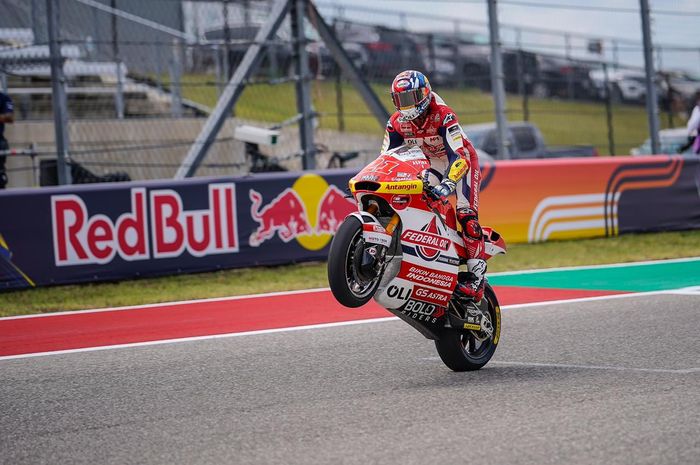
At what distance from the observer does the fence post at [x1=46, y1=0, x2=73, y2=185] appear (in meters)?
12.6

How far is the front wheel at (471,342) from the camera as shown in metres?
7.06

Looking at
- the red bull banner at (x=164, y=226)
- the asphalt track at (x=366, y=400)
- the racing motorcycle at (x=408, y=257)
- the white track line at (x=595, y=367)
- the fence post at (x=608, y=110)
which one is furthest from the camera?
the fence post at (x=608, y=110)

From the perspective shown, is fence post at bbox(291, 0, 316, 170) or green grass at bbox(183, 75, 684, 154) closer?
fence post at bbox(291, 0, 316, 170)

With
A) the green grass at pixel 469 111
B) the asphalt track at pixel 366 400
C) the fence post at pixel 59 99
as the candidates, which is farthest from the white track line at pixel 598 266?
the fence post at pixel 59 99

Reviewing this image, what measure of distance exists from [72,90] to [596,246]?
8.43 m

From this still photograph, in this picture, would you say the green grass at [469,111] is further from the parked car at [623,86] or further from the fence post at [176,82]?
the parked car at [623,86]

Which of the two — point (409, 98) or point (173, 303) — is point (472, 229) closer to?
point (409, 98)

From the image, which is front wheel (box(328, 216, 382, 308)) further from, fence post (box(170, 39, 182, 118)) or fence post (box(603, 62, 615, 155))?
fence post (box(603, 62, 615, 155))

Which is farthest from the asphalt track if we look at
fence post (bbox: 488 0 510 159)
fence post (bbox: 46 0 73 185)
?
fence post (bbox: 488 0 510 159)

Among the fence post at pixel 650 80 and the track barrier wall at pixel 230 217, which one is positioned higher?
the fence post at pixel 650 80

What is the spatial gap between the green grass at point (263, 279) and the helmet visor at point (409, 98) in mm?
5153

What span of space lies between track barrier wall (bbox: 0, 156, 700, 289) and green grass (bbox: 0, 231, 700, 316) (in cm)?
16

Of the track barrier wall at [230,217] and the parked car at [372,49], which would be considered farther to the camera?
the parked car at [372,49]

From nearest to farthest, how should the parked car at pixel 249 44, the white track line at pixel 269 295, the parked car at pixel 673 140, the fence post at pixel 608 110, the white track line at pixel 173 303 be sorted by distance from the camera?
the white track line at pixel 173 303
the white track line at pixel 269 295
the parked car at pixel 249 44
the fence post at pixel 608 110
the parked car at pixel 673 140
